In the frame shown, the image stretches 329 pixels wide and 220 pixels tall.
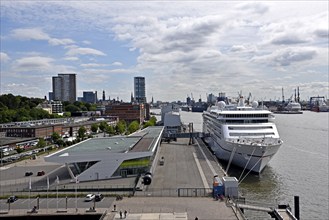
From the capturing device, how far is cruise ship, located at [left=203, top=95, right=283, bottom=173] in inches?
1772

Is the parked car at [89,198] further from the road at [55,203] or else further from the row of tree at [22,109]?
the row of tree at [22,109]

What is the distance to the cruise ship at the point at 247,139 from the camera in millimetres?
45000

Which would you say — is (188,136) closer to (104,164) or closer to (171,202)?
(104,164)

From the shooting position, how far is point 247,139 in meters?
47.7

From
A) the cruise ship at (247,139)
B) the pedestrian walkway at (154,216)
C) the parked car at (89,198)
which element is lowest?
the parked car at (89,198)

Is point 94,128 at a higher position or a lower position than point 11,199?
higher

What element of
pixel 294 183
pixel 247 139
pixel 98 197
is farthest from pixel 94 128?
pixel 98 197

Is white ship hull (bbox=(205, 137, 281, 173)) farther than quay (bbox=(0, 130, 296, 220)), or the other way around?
white ship hull (bbox=(205, 137, 281, 173))

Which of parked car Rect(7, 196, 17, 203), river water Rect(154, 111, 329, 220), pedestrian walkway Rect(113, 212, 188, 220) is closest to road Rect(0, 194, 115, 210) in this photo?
parked car Rect(7, 196, 17, 203)

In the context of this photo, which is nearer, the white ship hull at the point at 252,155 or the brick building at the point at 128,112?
the white ship hull at the point at 252,155

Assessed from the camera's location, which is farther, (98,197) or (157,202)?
(98,197)

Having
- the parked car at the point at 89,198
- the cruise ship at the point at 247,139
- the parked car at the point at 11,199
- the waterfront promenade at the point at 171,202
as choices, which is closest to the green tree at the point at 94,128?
the cruise ship at the point at 247,139

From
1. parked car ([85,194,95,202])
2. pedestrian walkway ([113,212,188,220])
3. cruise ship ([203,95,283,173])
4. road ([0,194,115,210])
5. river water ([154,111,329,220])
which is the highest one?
cruise ship ([203,95,283,173])

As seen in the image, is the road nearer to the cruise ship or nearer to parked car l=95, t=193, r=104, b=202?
parked car l=95, t=193, r=104, b=202
